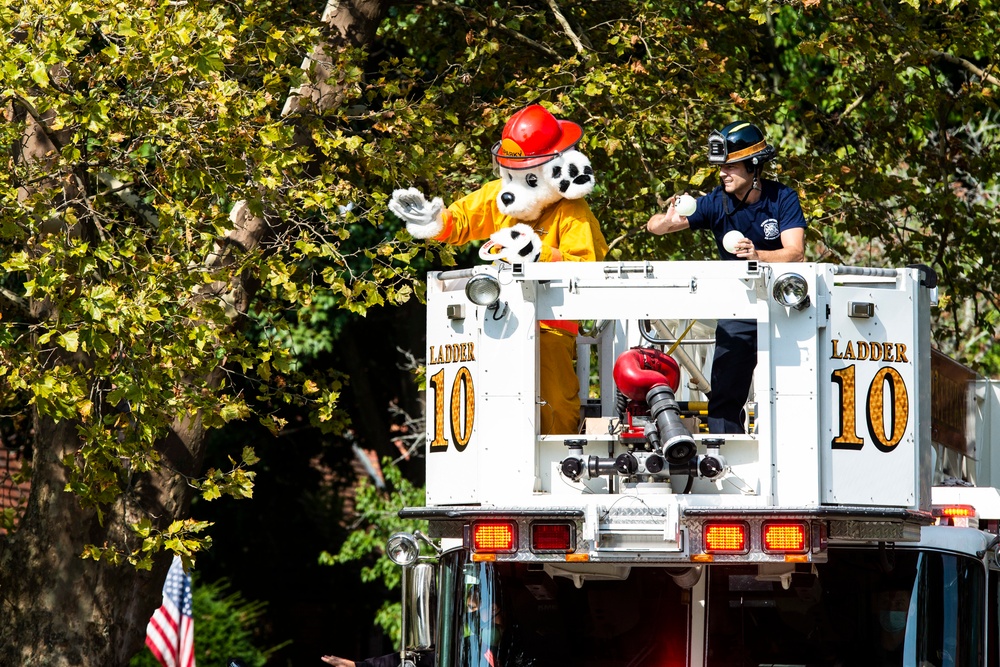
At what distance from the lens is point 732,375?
295 inches

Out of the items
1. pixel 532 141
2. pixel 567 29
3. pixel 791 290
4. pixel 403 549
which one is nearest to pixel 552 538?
pixel 403 549

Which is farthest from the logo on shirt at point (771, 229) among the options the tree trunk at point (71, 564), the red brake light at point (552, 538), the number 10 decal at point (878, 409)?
the tree trunk at point (71, 564)

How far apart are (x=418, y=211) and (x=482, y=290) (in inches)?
49.0

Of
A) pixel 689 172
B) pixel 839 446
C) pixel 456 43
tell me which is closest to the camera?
pixel 839 446

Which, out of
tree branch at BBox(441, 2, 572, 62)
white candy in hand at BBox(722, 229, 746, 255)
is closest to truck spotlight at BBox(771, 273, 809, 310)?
white candy in hand at BBox(722, 229, 746, 255)

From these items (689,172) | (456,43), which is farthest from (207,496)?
Result: (456,43)

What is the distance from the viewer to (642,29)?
517 inches

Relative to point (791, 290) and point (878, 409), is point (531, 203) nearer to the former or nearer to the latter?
point (791, 290)

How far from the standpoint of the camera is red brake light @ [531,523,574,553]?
22.4ft

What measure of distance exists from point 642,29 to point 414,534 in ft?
21.0

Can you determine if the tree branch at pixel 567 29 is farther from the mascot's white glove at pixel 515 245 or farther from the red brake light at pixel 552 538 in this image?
the red brake light at pixel 552 538

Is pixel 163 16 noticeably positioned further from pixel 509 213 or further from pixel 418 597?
pixel 418 597

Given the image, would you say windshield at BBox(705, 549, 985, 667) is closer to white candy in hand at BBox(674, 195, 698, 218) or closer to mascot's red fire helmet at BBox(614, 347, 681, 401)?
mascot's red fire helmet at BBox(614, 347, 681, 401)

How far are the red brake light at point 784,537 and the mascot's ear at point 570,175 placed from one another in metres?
2.22
